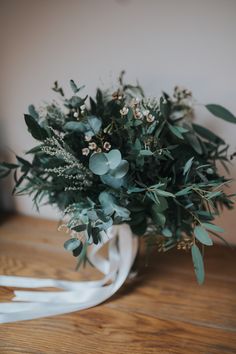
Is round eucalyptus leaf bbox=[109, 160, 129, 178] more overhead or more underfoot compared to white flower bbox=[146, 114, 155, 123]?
more underfoot

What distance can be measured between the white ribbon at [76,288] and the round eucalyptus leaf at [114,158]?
0.56 feet

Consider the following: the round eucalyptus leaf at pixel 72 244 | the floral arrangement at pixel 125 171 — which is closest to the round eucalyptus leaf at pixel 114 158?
the floral arrangement at pixel 125 171

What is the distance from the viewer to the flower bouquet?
1.66 ft

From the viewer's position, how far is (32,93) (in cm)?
89

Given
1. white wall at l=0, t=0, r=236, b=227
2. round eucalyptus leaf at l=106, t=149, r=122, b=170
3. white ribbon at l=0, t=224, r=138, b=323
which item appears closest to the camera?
round eucalyptus leaf at l=106, t=149, r=122, b=170

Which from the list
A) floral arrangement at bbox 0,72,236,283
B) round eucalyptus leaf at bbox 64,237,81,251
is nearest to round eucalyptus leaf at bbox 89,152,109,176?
floral arrangement at bbox 0,72,236,283

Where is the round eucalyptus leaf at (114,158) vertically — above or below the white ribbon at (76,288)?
above

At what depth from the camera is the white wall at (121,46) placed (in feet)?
2.34

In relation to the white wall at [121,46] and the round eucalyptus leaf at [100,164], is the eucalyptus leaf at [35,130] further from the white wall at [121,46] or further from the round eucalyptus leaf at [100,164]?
the white wall at [121,46]

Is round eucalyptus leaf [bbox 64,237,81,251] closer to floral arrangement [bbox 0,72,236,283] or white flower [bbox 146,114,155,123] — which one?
floral arrangement [bbox 0,72,236,283]

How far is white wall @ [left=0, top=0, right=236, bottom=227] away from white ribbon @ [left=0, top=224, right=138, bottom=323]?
371 millimetres

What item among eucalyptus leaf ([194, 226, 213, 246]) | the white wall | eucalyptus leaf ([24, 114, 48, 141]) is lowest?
eucalyptus leaf ([194, 226, 213, 246])

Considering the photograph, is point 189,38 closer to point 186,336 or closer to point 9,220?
point 186,336

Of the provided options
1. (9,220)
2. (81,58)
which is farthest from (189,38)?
(9,220)
